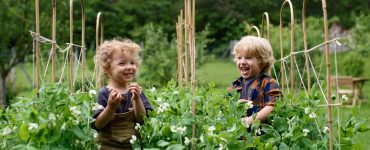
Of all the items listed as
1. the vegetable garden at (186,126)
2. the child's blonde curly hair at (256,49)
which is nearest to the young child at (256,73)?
the child's blonde curly hair at (256,49)

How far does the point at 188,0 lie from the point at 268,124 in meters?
0.96

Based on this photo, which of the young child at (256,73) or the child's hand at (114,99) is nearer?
the child's hand at (114,99)

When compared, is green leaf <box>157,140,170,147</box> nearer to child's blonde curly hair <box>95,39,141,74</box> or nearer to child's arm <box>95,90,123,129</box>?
child's arm <box>95,90,123,129</box>

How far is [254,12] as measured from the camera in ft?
103

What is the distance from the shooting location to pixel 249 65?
3586 mm

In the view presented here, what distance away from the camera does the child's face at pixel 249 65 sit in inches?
141

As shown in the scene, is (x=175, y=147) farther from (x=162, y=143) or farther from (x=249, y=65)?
(x=249, y=65)

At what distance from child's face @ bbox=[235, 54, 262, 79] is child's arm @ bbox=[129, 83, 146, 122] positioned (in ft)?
2.53

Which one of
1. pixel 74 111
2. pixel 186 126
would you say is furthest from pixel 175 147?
pixel 74 111

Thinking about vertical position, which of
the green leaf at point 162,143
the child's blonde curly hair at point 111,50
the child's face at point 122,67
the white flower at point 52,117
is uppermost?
the child's blonde curly hair at point 111,50

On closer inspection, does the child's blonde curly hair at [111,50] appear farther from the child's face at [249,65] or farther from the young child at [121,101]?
the child's face at [249,65]

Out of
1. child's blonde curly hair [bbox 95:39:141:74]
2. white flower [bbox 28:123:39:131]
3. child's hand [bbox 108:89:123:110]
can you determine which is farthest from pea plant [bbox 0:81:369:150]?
child's blonde curly hair [bbox 95:39:141:74]

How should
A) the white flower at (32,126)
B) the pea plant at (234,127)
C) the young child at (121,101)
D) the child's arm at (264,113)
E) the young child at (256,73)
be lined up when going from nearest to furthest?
the white flower at (32,126), the pea plant at (234,127), the young child at (121,101), the child's arm at (264,113), the young child at (256,73)

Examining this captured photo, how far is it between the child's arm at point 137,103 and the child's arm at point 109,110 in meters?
0.08
